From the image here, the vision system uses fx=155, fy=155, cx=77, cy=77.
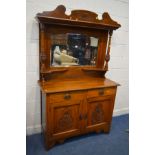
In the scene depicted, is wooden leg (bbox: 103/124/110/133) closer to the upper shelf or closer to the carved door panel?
the carved door panel

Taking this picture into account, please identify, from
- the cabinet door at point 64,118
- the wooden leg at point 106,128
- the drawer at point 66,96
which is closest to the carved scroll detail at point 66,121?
the cabinet door at point 64,118

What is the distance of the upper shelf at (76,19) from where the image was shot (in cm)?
179

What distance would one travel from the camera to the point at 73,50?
2197mm

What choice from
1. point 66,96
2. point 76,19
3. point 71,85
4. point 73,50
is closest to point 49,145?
point 66,96

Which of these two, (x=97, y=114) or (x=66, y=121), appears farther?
(x=97, y=114)

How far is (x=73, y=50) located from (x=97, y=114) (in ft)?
3.19

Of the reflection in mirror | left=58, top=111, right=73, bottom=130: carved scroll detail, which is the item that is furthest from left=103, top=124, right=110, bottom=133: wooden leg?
the reflection in mirror

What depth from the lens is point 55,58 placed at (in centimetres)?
209

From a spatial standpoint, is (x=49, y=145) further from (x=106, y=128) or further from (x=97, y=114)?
(x=106, y=128)

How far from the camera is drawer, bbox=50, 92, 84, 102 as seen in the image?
5.87ft
